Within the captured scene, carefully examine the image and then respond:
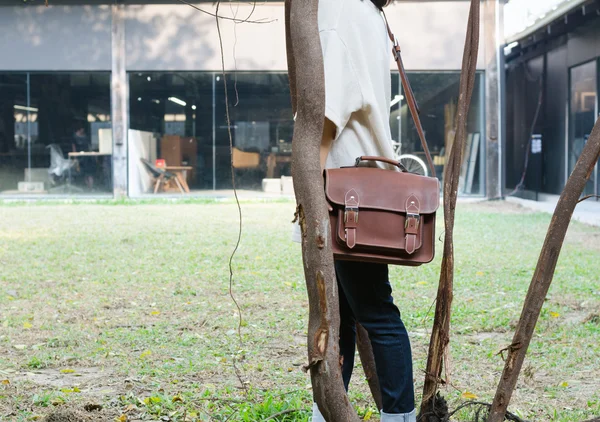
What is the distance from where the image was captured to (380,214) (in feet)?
7.26

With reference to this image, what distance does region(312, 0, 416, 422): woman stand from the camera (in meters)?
2.17

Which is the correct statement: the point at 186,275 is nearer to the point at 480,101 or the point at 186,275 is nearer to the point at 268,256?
the point at 268,256

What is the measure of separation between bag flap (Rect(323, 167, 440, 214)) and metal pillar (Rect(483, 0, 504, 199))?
1644cm

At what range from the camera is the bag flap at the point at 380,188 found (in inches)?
85.3

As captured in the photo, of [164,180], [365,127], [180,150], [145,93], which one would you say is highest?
[145,93]

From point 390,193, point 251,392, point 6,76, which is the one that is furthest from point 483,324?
point 6,76

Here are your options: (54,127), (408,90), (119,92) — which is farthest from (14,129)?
(408,90)

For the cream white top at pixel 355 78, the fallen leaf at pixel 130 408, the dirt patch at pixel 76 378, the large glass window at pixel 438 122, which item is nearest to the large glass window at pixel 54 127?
the large glass window at pixel 438 122

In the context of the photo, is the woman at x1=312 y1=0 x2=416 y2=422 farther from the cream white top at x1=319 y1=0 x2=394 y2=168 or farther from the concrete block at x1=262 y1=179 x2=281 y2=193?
the concrete block at x1=262 y1=179 x2=281 y2=193

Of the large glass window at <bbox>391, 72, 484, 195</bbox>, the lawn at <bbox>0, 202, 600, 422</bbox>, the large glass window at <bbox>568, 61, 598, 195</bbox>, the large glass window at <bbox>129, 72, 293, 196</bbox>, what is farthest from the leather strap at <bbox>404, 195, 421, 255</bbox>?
the large glass window at <bbox>129, 72, 293, 196</bbox>

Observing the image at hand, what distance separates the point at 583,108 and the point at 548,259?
616 inches

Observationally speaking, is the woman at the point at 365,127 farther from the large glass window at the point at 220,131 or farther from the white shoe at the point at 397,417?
the large glass window at the point at 220,131

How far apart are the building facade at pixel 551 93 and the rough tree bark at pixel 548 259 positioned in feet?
41.9

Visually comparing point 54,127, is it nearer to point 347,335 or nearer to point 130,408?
point 130,408
